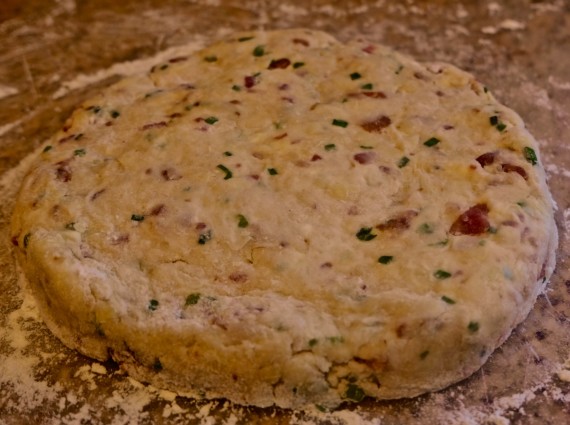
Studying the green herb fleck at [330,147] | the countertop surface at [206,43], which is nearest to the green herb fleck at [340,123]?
the green herb fleck at [330,147]

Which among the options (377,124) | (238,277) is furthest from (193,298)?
(377,124)

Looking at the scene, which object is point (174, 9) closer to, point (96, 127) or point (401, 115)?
point (96, 127)

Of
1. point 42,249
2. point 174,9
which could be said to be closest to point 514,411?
point 42,249

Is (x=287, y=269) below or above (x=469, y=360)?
above

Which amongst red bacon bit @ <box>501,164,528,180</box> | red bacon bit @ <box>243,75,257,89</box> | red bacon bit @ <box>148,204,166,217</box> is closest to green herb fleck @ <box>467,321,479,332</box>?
red bacon bit @ <box>501,164,528,180</box>

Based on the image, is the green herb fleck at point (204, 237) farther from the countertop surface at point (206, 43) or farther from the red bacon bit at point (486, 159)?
the red bacon bit at point (486, 159)

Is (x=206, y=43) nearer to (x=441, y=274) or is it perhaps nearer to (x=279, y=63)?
(x=279, y=63)
